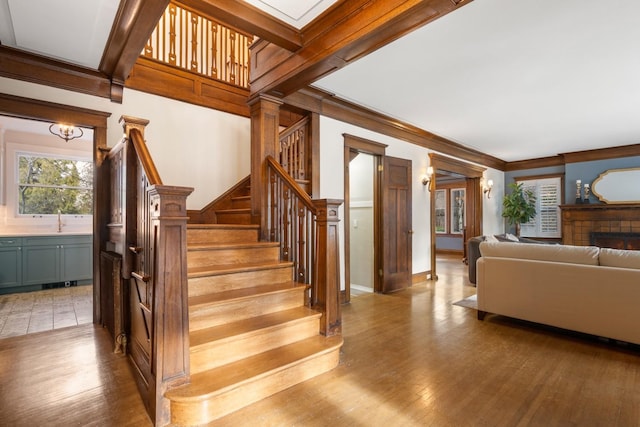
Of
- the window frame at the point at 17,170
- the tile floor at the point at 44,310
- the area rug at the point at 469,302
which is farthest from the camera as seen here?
the window frame at the point at 17,170

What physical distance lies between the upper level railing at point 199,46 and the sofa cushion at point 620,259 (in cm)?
457

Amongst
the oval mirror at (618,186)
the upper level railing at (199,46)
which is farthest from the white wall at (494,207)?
the upper level railing at (199,46)

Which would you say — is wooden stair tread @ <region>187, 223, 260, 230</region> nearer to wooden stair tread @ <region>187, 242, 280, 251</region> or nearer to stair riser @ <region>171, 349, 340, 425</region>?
wooden stair tread @ <region>187, 242, 280, 251</region>

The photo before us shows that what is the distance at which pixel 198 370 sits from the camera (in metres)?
1.97

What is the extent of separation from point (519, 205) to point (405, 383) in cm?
738

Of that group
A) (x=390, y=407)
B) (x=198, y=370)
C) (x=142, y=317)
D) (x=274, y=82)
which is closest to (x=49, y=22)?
(x=274, y=82)

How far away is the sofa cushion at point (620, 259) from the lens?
8.71 feet

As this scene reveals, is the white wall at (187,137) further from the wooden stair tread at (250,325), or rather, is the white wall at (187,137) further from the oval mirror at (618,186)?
the oval mirror at (618,186)

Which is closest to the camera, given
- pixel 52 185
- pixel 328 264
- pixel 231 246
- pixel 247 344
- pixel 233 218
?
pixel 247 344

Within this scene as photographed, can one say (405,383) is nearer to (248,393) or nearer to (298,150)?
(248,393)

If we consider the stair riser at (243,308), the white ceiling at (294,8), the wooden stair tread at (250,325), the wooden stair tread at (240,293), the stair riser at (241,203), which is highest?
the white ceiling at (294,8)

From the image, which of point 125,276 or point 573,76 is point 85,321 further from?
point 573,76

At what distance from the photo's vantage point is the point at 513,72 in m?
3.30

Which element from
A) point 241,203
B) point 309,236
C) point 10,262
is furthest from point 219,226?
point 10,262
